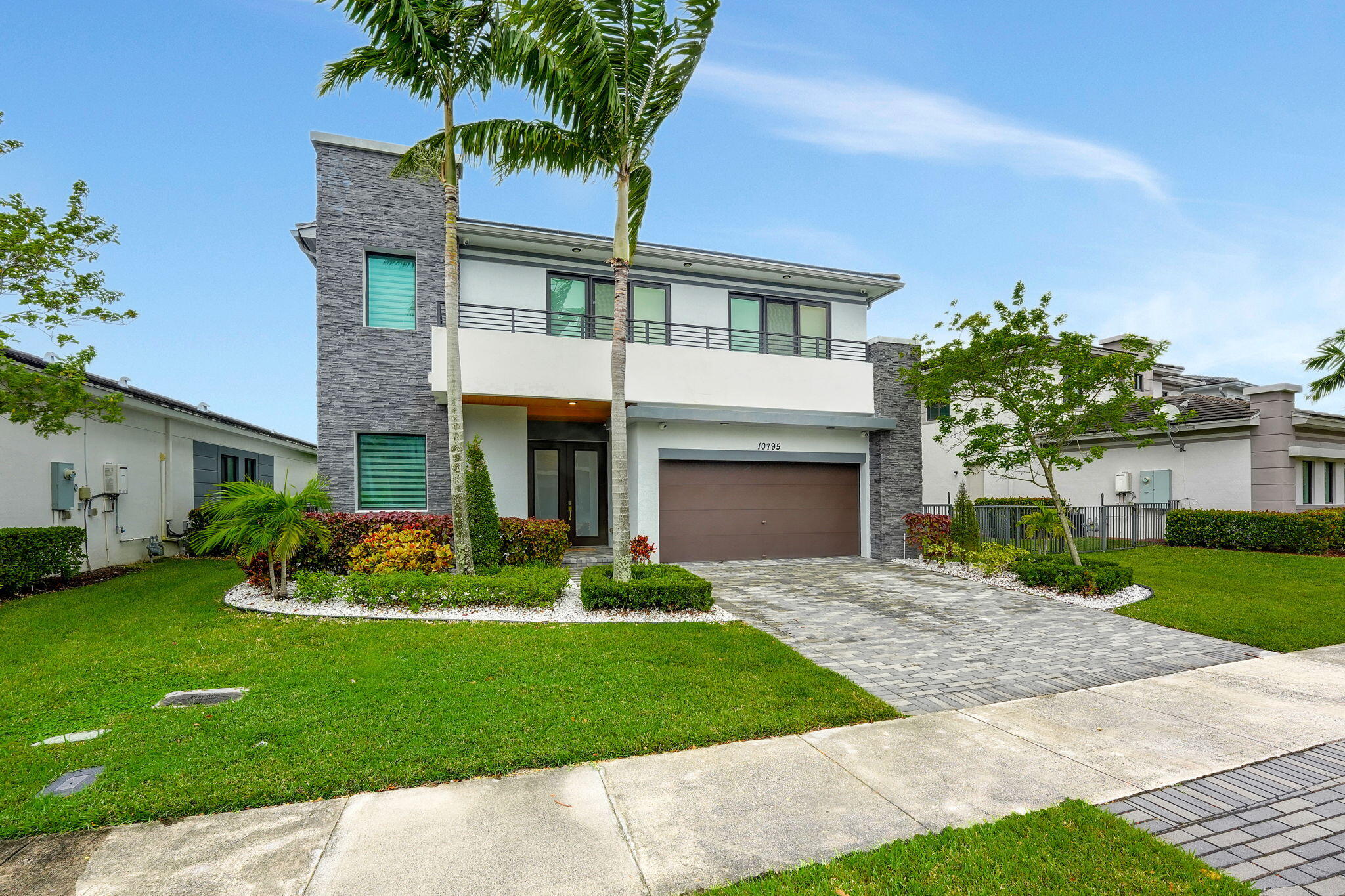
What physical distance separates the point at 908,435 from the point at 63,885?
50.9 feet

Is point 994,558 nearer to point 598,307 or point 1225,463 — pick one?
point 598,307

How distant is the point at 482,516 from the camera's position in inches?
404

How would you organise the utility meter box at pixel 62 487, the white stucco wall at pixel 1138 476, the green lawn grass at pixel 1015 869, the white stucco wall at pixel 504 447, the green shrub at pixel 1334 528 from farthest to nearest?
the white stucco wall at pixel 1138 476, the green shrub at pixel 1334 528, the white stucco wall at pixel 504 447, the utility meter box at pixel 62 487, the green lawn grass at pixel 1015 869

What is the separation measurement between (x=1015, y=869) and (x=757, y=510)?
11.9 metres

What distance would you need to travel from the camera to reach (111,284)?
1033 cm

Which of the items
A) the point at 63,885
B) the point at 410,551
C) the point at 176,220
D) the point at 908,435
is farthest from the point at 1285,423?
the point at 176,220

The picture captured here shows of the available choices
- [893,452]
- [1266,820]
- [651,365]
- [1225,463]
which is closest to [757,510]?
[893,452]

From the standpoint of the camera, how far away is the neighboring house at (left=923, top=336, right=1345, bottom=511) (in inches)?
673

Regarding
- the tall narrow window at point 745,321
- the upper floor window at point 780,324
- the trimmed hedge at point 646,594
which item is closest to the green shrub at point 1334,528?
the upper floor window at point 780,324

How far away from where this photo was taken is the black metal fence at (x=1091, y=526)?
50.5 ft

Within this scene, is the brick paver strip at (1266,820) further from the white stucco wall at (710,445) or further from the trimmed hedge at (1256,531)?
the trimmed hedge at (1256,531)

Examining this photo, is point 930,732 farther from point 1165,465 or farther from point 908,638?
point 1165,465

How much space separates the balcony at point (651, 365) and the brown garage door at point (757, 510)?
1.80m

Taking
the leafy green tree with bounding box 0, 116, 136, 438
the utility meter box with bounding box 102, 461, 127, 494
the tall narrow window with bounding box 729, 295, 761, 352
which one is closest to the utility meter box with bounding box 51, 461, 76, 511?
the utility meter box with bounding box 102, 461, 127, 494
